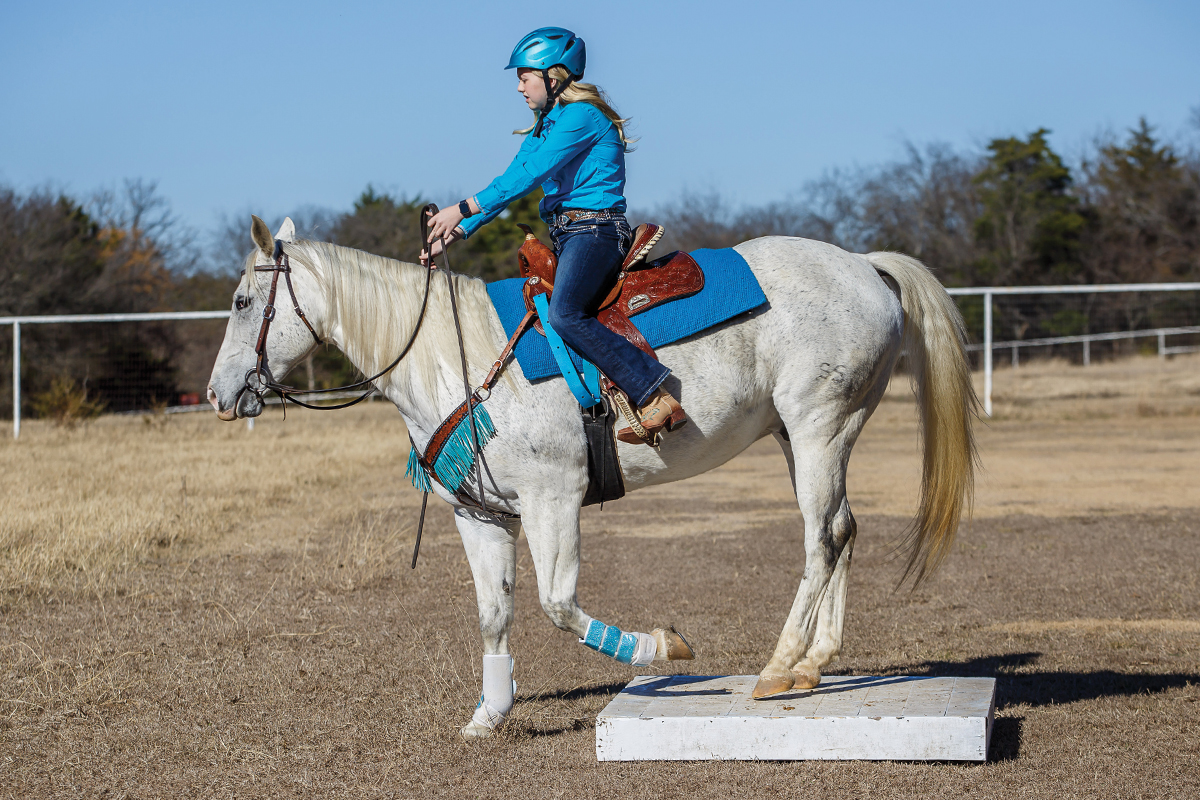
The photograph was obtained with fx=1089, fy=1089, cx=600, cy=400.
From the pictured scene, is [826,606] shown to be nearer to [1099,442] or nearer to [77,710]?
[77,710]

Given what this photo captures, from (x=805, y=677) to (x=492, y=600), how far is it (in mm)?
1269

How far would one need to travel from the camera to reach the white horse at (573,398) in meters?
4.01

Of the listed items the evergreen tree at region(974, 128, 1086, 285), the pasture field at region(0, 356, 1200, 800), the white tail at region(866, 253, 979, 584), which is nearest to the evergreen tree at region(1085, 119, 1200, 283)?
the evergreen tree at region(974, 128, 1086, 285)

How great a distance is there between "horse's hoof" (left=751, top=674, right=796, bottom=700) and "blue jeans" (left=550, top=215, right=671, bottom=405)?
3.97ft

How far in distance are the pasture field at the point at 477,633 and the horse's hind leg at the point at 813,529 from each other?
0.48 metres

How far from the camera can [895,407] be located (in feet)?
73.5

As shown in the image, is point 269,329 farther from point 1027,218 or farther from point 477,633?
point 1027,218

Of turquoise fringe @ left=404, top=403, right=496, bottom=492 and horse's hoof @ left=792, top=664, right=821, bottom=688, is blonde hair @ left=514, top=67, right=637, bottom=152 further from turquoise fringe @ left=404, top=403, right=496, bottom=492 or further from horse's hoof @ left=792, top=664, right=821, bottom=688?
horse's hoof @ left=792, top=664, right=821, bottom=688

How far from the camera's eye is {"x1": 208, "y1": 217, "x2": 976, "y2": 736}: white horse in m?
4.01

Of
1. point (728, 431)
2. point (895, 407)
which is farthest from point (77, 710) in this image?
point (895, 407)

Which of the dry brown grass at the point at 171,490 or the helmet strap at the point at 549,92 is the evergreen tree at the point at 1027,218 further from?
the helmet strap at the point at 549,92

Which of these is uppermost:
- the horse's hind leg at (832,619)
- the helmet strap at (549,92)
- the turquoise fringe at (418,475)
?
the helmet strap at (549,92)

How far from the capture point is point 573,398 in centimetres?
409

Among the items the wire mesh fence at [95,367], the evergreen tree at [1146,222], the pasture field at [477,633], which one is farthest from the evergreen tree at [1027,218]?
the pasture field at [477,633]
